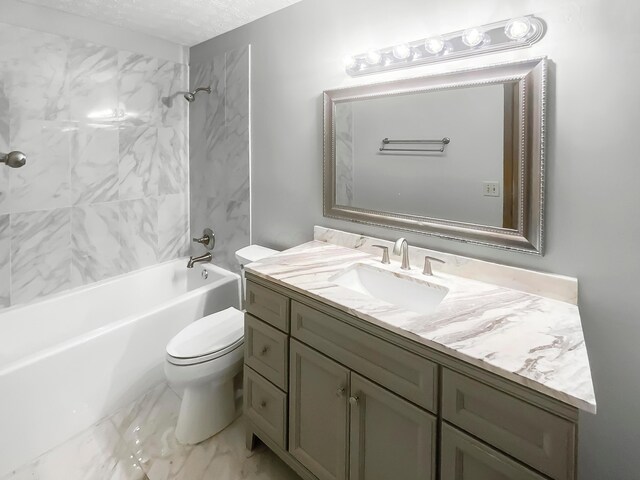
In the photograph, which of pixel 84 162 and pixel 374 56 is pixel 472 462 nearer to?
pixel 374 56

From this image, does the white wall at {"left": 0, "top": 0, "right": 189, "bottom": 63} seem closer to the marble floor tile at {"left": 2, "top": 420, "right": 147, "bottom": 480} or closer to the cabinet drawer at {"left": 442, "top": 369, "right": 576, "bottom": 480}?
the marble floor tile at {"left": 2, "top": 420, "right": 147, "bottom": 480}

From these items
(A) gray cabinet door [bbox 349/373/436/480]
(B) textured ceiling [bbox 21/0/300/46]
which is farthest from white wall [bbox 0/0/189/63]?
(A) gray cabinet door [bbox 349/373/436/480]

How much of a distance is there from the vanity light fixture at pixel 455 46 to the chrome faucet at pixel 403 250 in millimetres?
767

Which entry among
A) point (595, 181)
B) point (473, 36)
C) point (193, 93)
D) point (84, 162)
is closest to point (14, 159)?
point (84, 162)

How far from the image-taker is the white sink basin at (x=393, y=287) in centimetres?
146

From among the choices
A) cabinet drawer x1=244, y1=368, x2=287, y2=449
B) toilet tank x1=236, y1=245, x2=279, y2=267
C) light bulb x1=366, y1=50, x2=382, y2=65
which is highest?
light bulb x1=366, y1=50, x2=382, y2=65

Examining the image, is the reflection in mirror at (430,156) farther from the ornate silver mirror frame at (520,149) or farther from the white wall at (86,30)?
the white wall at (86,30)

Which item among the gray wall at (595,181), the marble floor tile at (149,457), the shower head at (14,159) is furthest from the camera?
the shower head at (14,159)

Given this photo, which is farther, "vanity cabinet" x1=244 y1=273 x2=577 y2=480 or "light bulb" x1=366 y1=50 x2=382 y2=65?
"light bulb" x1=366 y1=50 x2=382 y2=65

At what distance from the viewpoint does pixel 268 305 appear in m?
1.53

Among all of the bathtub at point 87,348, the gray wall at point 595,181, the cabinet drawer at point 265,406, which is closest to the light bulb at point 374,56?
the gray wall at point 595,181

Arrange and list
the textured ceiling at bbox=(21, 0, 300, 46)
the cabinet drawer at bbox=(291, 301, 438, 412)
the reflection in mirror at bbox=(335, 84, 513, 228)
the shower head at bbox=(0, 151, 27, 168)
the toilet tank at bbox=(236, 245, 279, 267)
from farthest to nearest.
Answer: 1. the toilet tank at bbox=(236, 245, 279, 267)
2. the textured ceiling at bbox=(21, 0, 300, 46)
3. the shower head at bbox=(0, 151, 27, 168)
4. the reflection in mirror at bbox=(335, 84, 513, 228)
5. the cabinet drawer at bbox=(291, 301, 438, 412)

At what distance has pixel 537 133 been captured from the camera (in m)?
1.31

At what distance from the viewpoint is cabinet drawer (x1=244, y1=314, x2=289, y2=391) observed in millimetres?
1487
